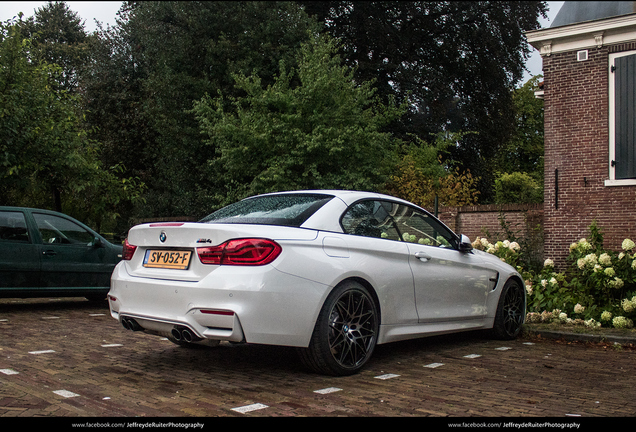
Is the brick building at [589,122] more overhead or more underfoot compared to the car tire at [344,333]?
more overhead

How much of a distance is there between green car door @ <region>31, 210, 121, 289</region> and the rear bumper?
5176 mm

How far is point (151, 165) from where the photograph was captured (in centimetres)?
2305

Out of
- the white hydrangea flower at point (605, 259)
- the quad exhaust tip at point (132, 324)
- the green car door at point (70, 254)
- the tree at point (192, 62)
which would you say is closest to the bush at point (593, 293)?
the white hydrangea flower at point (605, 259)

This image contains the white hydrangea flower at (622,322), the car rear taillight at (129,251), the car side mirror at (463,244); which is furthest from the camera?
the white hydrangea flower at (622,322)

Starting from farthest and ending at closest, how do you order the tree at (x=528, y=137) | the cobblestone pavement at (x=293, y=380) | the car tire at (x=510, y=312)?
the tree at (x=528, y=137), the car tire at (x=510, y=312), the cobblestone pavement at (x=293, y=380)

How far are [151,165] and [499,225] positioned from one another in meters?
15.1

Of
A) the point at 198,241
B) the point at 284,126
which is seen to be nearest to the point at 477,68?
the point at 284,126

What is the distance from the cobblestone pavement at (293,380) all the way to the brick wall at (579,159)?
4900mm

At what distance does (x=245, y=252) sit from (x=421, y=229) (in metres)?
2.25

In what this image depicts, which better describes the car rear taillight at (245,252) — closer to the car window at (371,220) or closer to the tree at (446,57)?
the car window at (371,220)

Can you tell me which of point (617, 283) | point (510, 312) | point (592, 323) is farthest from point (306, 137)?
point (510, 312)

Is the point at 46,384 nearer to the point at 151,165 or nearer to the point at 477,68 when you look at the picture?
the point at 151,165

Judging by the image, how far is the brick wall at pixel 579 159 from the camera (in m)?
10.8

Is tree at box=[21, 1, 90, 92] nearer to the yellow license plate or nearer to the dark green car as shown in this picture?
the dark green car
